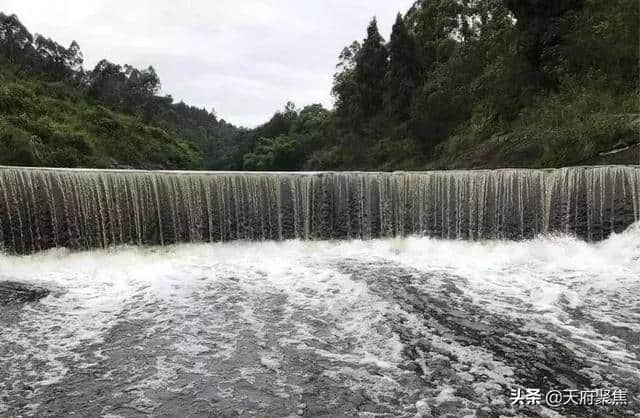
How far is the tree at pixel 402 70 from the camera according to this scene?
24312 mm

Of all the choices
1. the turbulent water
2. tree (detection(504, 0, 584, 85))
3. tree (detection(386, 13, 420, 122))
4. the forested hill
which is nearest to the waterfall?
the turbulent water

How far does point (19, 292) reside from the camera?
23.4ft

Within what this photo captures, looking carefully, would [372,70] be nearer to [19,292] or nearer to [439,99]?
[439,99]

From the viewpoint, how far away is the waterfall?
9352 millimetres

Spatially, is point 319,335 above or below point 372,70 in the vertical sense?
below

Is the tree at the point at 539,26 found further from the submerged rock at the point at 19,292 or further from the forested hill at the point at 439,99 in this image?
the submerged rock at the point at 19,292

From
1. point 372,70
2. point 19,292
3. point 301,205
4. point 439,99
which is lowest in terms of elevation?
point 19,292

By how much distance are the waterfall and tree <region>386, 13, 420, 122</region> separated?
14.0 m

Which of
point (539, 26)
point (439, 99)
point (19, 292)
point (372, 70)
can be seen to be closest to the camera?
point (19, 292)

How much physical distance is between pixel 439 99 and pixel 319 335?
1783cm

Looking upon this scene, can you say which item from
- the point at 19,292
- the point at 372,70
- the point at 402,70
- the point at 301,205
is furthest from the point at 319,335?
the point at 372,70

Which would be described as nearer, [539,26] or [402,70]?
[539,26]

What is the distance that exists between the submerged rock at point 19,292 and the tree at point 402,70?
19718 millimetres

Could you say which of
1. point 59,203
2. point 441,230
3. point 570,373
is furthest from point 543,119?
point 59,203
